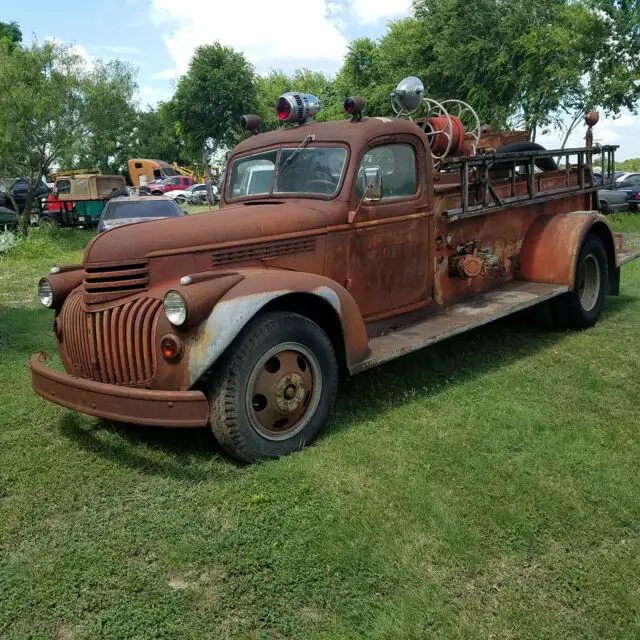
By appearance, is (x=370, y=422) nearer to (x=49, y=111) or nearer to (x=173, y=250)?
(x=173, y=250)

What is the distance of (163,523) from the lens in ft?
10.8

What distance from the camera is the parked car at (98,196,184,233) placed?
13.5m

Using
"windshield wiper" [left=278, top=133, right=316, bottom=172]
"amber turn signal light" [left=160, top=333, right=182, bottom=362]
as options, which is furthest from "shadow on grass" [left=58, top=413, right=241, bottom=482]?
"windshield wiper" [left=278, top=133, right=316, bottom=172]

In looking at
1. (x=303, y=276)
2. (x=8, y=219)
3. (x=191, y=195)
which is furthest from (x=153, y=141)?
(x=303, y=276)

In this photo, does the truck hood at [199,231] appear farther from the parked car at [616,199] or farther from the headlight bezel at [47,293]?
the parked car at [616,199]

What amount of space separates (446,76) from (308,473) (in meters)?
21.8

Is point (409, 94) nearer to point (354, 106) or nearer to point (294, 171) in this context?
point (354, 106)

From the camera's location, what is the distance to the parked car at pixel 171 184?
1449 inches

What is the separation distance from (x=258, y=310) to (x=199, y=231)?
70 cm

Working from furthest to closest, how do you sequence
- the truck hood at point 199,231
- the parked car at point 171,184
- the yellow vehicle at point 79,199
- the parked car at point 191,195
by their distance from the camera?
1. the parked car at point 171,184
2. the parked car at point 191,195
3. the yellow vehicle at point 79,199
4. the truck hood at point 199,231

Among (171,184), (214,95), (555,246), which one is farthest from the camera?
(214,95)

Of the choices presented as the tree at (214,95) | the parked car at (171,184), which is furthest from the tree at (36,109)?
the tree at (214,95)

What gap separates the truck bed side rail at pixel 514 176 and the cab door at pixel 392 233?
0.42m

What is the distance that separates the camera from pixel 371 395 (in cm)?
498
